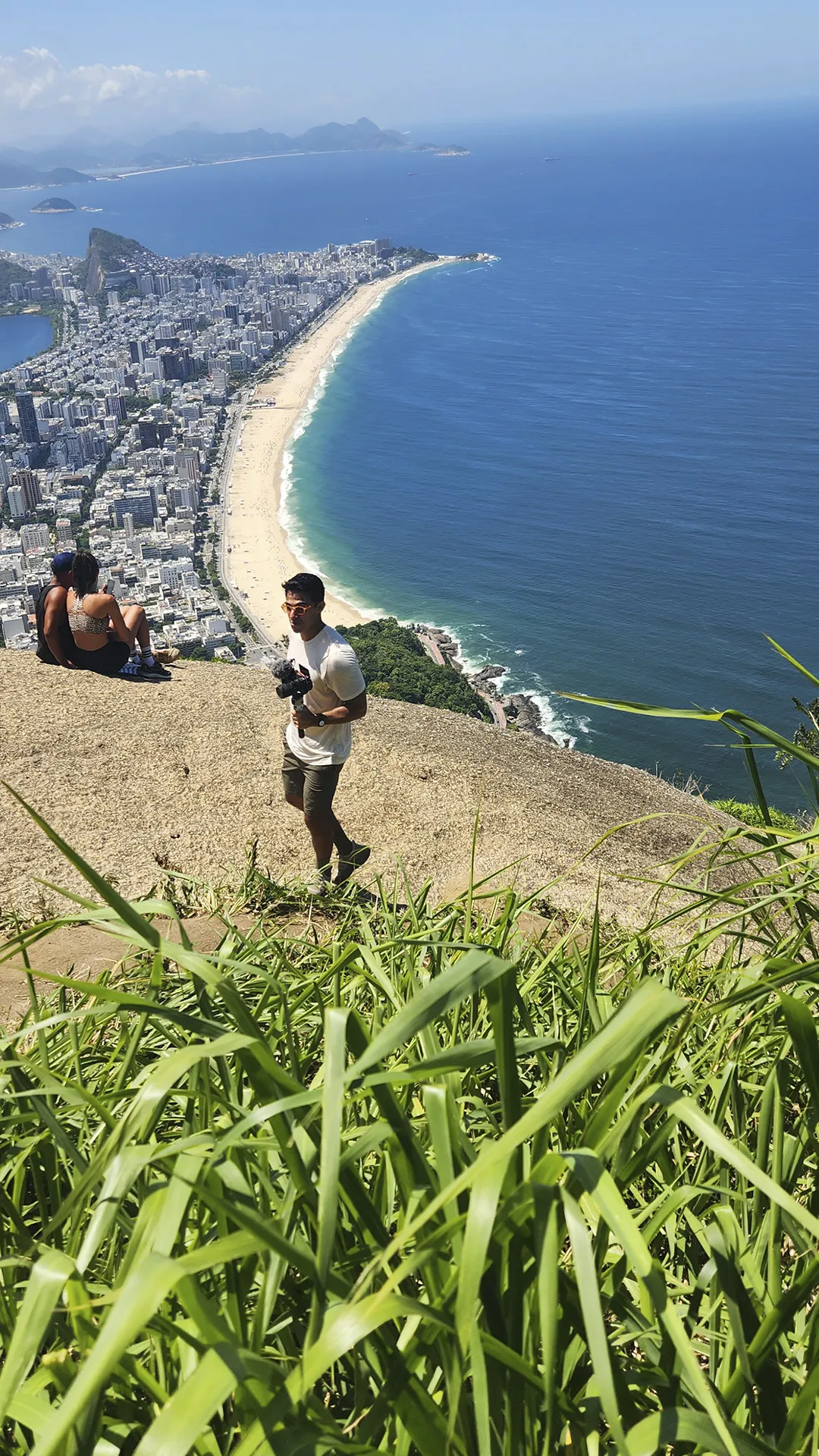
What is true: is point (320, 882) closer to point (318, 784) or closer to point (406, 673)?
point (318, 784)

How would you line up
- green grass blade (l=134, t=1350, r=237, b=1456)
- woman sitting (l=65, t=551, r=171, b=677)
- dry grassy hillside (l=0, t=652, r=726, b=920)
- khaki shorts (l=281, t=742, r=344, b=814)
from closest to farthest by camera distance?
green grass blade (l=134, t=1350, r=237, b=1456)
khaki shorts (l=281, t=742, r=344, b=814)
dry grassy hillside (l=0, t=652, r=726, b=920)
woman sitting (l=65, t=551, r=171, b=677)

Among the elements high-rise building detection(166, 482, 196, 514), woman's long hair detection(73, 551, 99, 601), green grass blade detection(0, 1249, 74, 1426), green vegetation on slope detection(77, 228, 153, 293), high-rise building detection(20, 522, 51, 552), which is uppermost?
green vegetation on slope detection(77, 228, 153, 293)

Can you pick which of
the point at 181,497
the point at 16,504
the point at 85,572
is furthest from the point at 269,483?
the point at 85,572

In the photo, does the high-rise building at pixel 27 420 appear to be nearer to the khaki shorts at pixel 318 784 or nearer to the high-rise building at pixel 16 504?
the high-rise building at pixel 16 504

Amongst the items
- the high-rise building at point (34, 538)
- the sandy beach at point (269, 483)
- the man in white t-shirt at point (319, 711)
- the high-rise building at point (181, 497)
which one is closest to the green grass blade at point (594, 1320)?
the man in white t-shirt at point (319, 711)

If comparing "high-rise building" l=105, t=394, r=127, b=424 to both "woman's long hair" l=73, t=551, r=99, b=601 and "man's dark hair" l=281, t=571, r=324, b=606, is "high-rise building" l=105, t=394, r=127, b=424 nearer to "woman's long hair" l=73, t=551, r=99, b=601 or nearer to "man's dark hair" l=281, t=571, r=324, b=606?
"woman's long hair" l=73, t=551, r=99, b=601

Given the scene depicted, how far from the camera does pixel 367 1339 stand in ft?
3.15

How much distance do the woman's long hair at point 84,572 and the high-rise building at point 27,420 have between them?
2230 inches

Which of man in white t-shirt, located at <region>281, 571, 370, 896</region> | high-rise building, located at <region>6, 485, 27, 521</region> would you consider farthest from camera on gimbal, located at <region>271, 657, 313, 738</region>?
high-rise building, located at <region>6, 485, 27, 521</region>

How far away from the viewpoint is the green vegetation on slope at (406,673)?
2084cm

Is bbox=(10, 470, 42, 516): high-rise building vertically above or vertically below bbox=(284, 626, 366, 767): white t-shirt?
below

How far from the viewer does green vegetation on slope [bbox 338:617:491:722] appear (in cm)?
2084

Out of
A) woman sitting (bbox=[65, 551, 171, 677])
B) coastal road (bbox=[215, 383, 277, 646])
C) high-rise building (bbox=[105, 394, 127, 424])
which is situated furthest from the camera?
high-rise building (bbox=[105, 394, 127, 424])

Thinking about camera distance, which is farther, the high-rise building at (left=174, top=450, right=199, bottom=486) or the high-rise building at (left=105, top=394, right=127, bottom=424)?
the high-rise building at (left=105, top=394, right=127, bottom=424)
